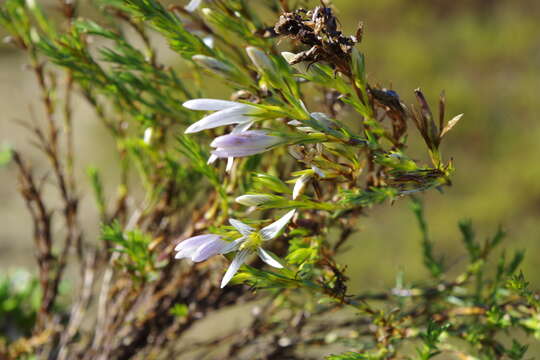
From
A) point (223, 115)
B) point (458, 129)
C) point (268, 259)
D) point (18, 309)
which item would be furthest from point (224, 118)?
point (458, 129)

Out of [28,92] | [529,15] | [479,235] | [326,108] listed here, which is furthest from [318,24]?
[28,92]

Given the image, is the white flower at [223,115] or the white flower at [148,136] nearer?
the white flower at [223,115]

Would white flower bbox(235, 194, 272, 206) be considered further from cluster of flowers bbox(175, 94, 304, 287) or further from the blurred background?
the blurred background

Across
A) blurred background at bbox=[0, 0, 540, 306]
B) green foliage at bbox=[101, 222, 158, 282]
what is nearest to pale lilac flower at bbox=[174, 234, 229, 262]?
green foliage at bbox=[101, 222, 158, 282]

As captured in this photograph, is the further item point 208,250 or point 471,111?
point 471,111

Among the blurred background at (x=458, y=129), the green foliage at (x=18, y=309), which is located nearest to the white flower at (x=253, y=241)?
the green foliage at (x=18, y=309)

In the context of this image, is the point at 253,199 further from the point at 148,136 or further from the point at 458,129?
the point at 458,129

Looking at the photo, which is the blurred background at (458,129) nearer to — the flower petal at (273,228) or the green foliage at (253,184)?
the green foliage at (253,184)
